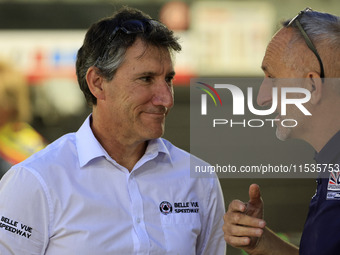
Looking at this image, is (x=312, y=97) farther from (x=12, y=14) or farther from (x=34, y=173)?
(x=12, y=14)

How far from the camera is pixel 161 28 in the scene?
2648 millimetres

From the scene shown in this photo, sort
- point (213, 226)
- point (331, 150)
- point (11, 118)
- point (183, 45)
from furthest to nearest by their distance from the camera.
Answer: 1. point (183, 45)
2. point (11, 118)
3. point (213, 226)
4. point (331, 150)

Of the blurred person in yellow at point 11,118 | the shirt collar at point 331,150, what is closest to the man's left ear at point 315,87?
the shirt collar at point 331,150

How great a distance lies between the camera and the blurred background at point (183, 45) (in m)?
7.62

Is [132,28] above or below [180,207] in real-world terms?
above

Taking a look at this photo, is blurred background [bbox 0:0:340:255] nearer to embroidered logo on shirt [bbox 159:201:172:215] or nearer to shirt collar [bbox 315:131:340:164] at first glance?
embroidered logo on shirt [bbox 159:201:172:215]

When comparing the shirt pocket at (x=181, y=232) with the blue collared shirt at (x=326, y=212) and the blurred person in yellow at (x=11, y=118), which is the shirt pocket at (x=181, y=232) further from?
the blurred person in yellow at (x=11, y=118)

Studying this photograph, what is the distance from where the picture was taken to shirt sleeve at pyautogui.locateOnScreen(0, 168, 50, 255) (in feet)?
7.70

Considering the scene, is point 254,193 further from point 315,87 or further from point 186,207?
point 315,87

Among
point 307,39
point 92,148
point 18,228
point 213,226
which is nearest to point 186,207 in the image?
point 213,226

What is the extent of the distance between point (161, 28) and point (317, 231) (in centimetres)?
107

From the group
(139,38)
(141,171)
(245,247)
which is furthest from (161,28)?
(245,247)

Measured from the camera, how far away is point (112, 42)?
258 centimetres

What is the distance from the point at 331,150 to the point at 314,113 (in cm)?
15
